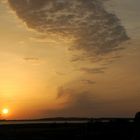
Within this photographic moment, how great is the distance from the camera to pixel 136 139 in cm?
2678

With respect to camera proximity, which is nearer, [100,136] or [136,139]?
[136,139]

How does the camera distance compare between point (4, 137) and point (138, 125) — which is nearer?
point (138, 125)

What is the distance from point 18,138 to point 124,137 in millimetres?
9652

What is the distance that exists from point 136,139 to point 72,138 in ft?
34.5

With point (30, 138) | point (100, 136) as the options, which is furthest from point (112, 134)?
point (30, 138)

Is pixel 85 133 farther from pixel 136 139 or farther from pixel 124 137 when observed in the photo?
pixel 136 139

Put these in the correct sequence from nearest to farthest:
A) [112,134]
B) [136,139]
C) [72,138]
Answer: [136,139]
[72,138]
[112,134]

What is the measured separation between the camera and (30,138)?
37375 millimetres

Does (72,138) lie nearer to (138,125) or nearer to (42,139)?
(42,139)

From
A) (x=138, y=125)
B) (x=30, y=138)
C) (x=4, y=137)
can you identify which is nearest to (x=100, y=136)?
(x=30, y=138)

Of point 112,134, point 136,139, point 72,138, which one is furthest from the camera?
point 112,134

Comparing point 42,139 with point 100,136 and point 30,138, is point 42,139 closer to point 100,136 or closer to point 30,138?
point 30,138

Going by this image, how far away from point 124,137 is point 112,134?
2.27 metres

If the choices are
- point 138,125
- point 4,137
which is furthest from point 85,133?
point 138,125
